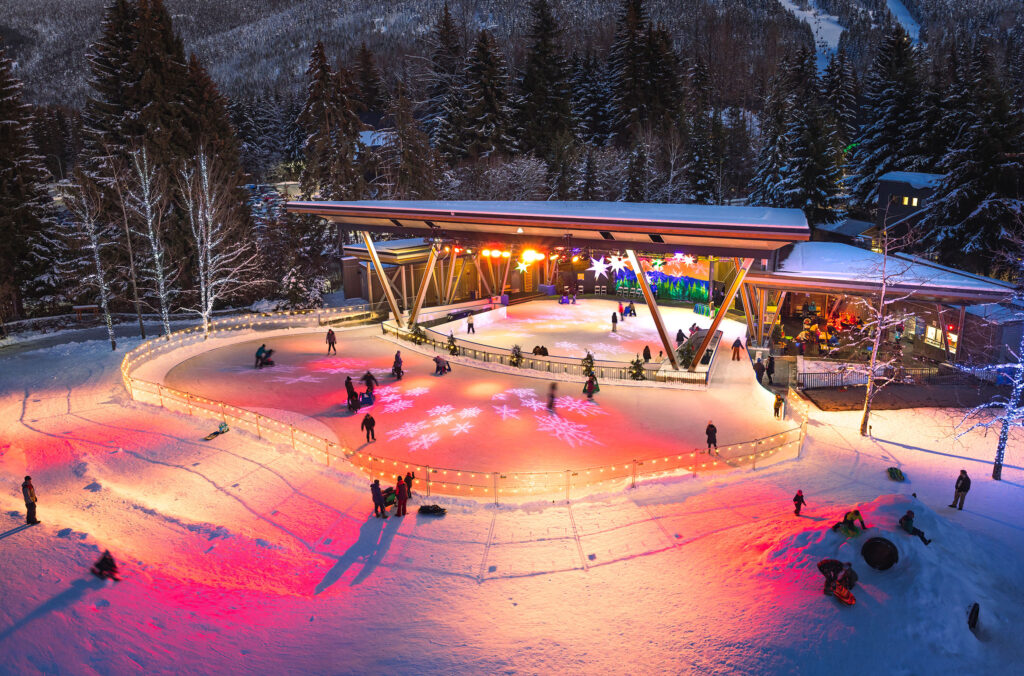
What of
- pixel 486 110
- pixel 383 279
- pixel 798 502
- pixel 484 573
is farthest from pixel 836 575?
pixel 486 110

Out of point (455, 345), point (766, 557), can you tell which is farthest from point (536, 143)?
point (766, 557)

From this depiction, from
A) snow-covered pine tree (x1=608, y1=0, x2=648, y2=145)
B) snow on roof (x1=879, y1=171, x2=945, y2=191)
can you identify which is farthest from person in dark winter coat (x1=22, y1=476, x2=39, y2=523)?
snow-covered pine tree (x1=608, y1=0, x2=648, y2=145)

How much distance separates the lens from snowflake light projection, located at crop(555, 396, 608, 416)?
18.2 metres

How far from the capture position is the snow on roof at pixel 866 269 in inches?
753

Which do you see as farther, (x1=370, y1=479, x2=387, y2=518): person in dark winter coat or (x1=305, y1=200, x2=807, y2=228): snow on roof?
(x1=305, y1=200, x2=807, y2=228): snow on roof

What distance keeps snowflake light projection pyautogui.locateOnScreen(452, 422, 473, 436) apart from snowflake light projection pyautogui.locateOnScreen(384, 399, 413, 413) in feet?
7.66

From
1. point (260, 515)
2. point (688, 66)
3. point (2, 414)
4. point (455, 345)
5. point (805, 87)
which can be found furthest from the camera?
point (688, 66)

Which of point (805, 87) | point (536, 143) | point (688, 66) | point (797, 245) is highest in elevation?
point (688, 66)

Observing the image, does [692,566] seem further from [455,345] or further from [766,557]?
[455,345]

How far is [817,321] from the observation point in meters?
28.5

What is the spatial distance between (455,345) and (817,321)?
17.7 metres

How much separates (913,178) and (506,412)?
32645 millimetres

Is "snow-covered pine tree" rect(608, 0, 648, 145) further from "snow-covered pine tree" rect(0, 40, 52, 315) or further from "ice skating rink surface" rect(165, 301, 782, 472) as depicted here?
"snow-covered pine tree" rect(0, 40, 52, 315)

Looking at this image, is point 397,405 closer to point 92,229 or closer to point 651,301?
point 651,301
